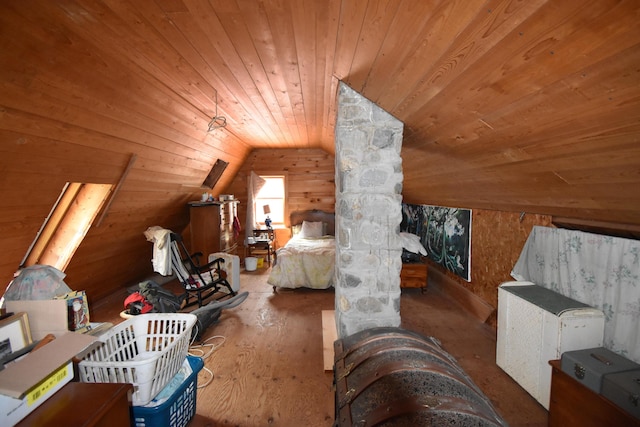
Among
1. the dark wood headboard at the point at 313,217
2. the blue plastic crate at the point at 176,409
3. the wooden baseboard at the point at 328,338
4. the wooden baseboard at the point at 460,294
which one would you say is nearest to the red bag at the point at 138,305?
the blue plastic crate at the point at 176,409

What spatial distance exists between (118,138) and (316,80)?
1.58 m

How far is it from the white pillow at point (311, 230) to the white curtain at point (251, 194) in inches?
39.5

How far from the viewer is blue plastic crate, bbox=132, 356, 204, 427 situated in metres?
1.60

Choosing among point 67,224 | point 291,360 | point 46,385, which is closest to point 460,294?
point 291,360

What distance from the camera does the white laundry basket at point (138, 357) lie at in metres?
1.49

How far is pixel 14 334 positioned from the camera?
56.1 inches

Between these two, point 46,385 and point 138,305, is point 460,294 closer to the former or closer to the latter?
point 138,305

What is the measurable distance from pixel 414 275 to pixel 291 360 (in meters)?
2.25

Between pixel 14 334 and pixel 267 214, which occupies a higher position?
pixel 267 214

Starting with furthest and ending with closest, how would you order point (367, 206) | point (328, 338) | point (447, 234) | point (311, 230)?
1. point (311, 230)
2. point (447, 234)
3. point (328, 338)
4. point (367, 206)

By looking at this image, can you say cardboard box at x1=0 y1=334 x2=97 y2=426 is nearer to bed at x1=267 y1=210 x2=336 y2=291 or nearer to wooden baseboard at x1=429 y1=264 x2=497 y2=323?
bed at x1=267 y1=210 x2=336 y2=291

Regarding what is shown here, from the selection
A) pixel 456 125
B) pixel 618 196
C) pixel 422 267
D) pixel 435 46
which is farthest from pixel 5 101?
pixel 422 267

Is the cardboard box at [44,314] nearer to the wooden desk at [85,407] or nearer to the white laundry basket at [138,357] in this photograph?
the white laundry basket at [138,357]

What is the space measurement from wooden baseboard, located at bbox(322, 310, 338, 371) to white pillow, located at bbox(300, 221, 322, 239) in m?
2.74
